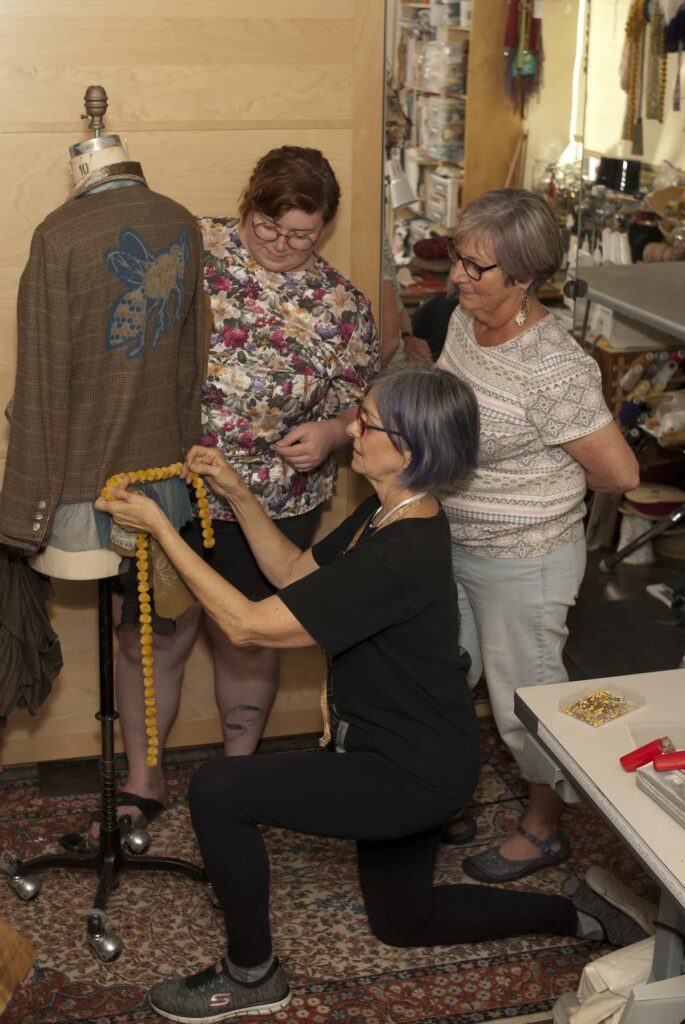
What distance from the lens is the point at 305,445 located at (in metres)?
2.59

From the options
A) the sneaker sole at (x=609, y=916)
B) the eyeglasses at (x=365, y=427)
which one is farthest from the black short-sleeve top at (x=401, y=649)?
the sneaker sole at (x=609, y=916)

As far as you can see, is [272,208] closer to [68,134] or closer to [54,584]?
[68,134]

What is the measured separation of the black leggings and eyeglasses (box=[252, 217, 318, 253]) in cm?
102

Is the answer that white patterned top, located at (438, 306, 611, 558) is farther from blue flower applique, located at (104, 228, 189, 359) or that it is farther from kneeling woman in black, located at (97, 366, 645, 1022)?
blue flower applique, located at (104, 228, 189, 359)

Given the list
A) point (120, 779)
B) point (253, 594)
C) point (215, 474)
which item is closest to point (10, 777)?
point (120, 779)

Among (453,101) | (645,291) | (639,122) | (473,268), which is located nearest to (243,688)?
(473,268)

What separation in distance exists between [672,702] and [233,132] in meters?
1.57

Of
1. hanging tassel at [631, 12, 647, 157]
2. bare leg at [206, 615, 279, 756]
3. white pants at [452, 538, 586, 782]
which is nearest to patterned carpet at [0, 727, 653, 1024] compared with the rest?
bare leg at [206, 615, 279, 756]

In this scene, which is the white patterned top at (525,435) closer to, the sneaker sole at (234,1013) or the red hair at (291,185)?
the red hair at (291,185)

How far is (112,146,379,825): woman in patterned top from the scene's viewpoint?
2.49m

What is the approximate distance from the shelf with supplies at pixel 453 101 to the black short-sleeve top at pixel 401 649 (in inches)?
131

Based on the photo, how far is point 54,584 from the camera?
303cm

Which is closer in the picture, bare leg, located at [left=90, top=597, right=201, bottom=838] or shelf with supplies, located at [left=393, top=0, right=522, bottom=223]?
bare leg, located at [left=90, top=597, right=201, bottom=838]

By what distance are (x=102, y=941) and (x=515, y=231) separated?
5.44ft
